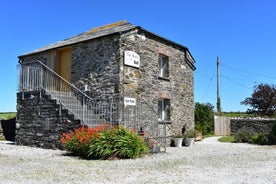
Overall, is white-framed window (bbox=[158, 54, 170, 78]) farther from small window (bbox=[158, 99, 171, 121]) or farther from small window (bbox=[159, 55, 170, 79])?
small window (bbox=[158, 99, 171, 121])

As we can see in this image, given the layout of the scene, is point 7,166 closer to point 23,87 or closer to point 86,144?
point 86,144

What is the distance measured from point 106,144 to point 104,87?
3.79m

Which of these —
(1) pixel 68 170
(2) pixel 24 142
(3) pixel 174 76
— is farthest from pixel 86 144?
(3) pixel 174 76

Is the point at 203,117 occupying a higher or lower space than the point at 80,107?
lower

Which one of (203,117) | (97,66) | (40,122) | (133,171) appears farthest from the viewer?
(203,117)

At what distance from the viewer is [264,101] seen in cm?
2933

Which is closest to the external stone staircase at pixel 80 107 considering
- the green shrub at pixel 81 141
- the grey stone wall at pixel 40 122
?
the grey stone wall at pixel 40 122

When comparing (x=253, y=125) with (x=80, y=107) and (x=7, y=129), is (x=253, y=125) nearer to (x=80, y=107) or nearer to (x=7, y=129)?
(x=80, y=107)

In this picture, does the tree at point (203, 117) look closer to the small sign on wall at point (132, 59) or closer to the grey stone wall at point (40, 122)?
the small sign on wall at point (132, 59)

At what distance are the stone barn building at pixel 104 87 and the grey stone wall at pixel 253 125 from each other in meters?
8.29

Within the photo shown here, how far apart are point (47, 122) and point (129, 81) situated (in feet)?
12.2

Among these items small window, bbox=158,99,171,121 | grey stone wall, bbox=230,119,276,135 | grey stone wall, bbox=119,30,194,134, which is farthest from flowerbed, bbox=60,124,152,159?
grey stone wall, bbox=230,119,276,135

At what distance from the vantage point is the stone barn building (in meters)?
12.5

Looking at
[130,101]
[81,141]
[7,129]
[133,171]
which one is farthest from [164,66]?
[7,129]
